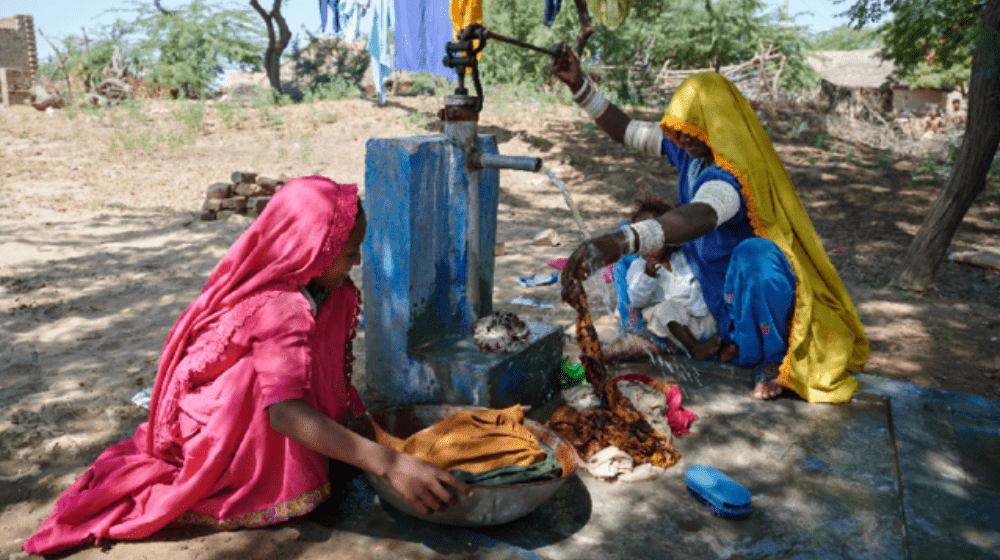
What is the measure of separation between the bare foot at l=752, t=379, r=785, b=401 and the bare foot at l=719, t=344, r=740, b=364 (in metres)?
0.30

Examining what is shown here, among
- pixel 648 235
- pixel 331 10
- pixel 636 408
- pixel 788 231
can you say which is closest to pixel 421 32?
pixel 331 10

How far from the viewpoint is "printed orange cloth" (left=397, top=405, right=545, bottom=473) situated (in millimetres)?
1812

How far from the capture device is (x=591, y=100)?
3.38 metres

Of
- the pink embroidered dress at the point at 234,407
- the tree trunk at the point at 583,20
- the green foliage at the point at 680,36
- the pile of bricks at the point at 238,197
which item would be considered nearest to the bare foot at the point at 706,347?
the pink embroidered dress at the point at 234,407

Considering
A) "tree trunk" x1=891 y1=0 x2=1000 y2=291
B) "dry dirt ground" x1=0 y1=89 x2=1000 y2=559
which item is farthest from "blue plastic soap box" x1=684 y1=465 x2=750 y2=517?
"tree trunk" x1=891 y1=0 x2=1000 y2=291

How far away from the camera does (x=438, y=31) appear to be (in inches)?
294

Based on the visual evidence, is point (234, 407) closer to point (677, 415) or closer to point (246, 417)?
point (246, 417)

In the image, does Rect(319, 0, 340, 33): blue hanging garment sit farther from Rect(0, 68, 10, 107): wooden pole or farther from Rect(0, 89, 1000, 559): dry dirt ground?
Rect(0, 68, 10, 107): wooden pole

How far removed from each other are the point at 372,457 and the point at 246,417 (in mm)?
Result: 408

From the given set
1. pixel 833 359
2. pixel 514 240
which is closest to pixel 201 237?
pixel 514 240

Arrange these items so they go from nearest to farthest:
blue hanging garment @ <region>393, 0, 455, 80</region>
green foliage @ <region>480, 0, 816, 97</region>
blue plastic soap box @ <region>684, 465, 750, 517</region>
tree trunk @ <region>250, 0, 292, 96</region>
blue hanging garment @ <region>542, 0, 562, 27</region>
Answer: blue plastic soap box @ <region>684, 465, 750, 517</region>
blue hanging garment @ <region>542, 0, 562, 27</region>
blue hanging garment @ <region>393, 0, 455, 80</region>
green foliage @ <region>480, 0, 816, 97</region>
tree trunk @ <region>250, 0, 292, 96</region>

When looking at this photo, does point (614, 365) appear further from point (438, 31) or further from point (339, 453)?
point (438, 31)

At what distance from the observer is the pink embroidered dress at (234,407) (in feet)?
5.64

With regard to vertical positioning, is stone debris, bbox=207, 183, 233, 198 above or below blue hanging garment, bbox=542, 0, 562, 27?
below
